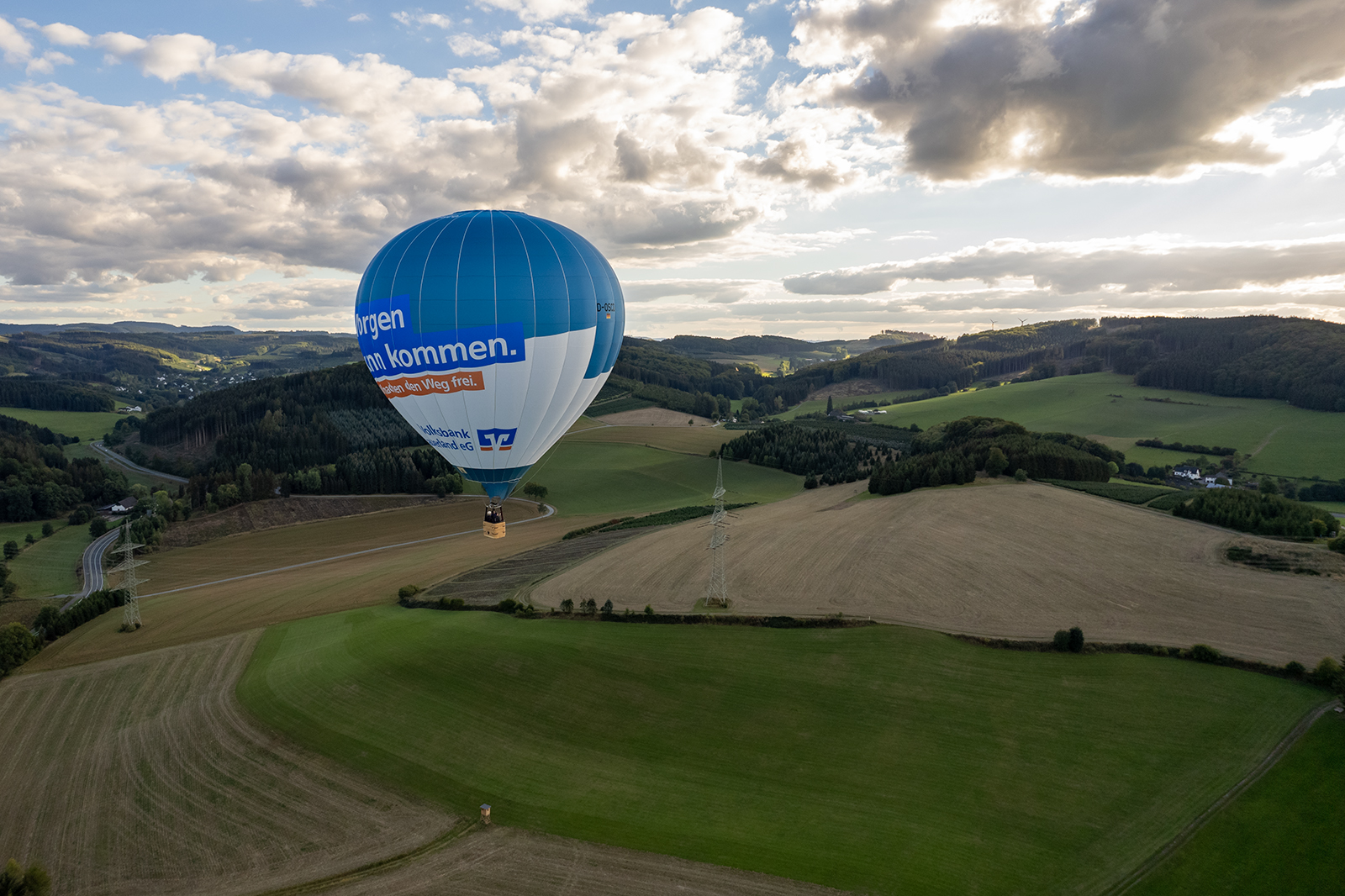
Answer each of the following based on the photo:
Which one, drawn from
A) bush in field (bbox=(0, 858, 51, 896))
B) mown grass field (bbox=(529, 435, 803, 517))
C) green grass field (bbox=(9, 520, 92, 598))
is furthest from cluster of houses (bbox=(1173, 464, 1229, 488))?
green grass field (bbox=(9, 520, 92, 598))

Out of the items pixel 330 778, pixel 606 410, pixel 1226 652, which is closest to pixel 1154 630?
pixel 1226 652

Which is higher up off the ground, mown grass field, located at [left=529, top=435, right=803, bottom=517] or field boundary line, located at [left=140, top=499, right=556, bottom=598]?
mown grass field, located at [left=529, top=435, right=803, bottom=517]

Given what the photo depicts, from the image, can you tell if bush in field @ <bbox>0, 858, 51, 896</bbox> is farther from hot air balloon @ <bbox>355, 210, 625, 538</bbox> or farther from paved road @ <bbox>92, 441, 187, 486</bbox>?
paved road @ <bbox>92, 441, 187, 486</bbox>

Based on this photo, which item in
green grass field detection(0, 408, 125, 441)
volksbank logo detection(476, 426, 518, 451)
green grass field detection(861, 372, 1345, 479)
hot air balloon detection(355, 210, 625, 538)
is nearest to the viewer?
hot air balloon detection(355, 210, 625, 538)

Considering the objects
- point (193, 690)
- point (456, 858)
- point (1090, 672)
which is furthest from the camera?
point (193, 690)

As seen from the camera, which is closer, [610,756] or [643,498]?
[610,756]

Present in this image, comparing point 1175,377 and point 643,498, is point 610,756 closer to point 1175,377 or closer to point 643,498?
point 643,498

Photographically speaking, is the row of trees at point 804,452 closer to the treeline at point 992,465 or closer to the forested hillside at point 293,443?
the treeline at point 992,465
